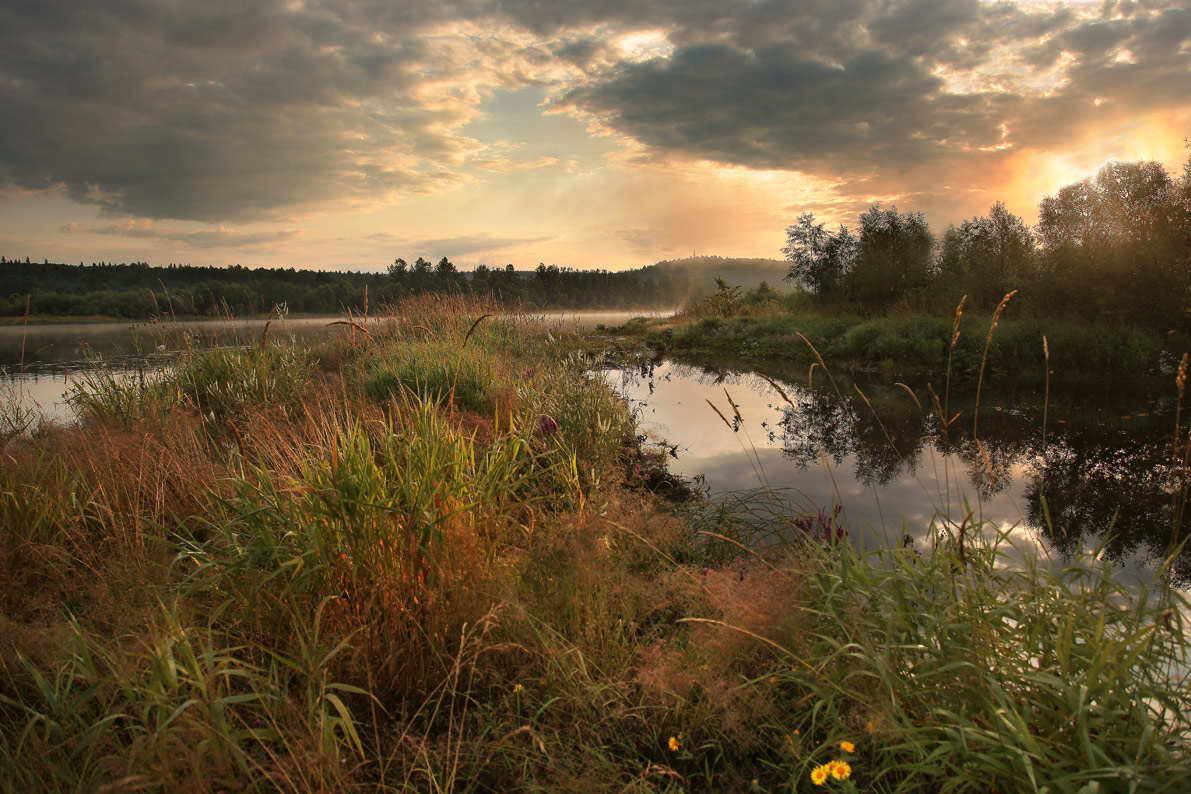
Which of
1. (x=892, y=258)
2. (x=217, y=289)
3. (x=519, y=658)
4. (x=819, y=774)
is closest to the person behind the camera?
(x=819, y=774)

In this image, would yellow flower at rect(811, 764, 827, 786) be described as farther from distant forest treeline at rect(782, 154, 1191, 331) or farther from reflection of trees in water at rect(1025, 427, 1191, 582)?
distant forest treeline at rect(782, 154, 1191, 331)

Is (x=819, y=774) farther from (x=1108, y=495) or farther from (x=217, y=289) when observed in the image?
(x=217, y=289)

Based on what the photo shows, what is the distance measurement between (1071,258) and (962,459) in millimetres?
10285

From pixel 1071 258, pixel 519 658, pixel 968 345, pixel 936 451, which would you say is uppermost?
pixel 1071 258

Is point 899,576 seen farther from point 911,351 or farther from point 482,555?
point 911,351

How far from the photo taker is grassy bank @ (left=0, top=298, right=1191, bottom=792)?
58.3 inches

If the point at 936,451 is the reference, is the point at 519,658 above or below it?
below

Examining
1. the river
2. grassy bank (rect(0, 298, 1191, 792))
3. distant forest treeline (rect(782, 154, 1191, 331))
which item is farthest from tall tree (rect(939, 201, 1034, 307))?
grassy bank (rect(0, 298, 1191, 792))

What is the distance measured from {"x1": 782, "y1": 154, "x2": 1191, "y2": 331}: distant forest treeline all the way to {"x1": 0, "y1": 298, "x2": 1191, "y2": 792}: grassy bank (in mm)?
12675

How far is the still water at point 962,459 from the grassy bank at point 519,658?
43cm

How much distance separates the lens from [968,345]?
1212cm

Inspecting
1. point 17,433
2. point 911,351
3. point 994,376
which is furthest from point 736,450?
point 911,351

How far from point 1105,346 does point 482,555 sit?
13.0 m

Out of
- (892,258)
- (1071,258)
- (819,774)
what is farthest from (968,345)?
(819,774)
